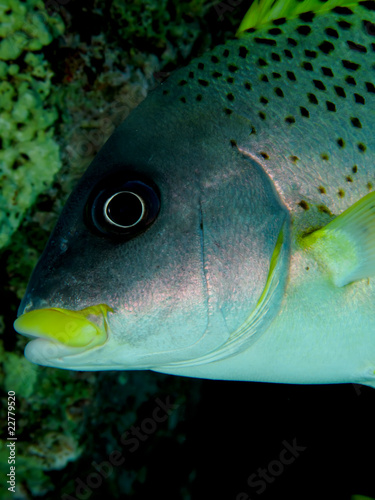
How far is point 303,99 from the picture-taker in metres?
1.42

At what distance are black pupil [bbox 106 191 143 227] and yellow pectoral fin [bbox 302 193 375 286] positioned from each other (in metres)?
0.60

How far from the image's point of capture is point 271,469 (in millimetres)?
2896

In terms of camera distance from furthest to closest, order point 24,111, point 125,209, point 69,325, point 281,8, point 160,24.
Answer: point 160,24 < point 24,111 < point 281,8 < point 125,209 < point 69,325

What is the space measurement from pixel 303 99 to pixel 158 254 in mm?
836

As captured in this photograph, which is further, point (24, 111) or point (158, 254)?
point (24, 111)

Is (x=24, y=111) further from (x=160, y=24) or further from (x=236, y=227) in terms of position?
(x=236, y=227)

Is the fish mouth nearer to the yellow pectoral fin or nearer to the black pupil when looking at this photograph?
the black pupil

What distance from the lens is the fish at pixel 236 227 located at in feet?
3.93

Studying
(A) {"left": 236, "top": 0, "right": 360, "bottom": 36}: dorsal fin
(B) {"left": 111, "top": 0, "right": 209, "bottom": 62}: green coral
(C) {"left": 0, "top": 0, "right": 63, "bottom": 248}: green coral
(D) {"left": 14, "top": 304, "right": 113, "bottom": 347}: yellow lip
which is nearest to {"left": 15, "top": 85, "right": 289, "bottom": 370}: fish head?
(D) {"left": 14, "top": 304, "right": 113, "bottom": 347}: yellow lip

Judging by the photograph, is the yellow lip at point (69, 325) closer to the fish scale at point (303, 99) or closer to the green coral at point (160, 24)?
the fish scale at point (303, 99)

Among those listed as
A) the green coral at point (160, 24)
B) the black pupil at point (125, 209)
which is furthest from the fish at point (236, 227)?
the green coral at point (160, 24)

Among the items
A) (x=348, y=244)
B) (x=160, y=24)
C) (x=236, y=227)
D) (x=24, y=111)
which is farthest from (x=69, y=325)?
(x=160, y=24)

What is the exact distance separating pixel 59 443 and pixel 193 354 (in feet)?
4.87

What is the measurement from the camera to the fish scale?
1368 mm
